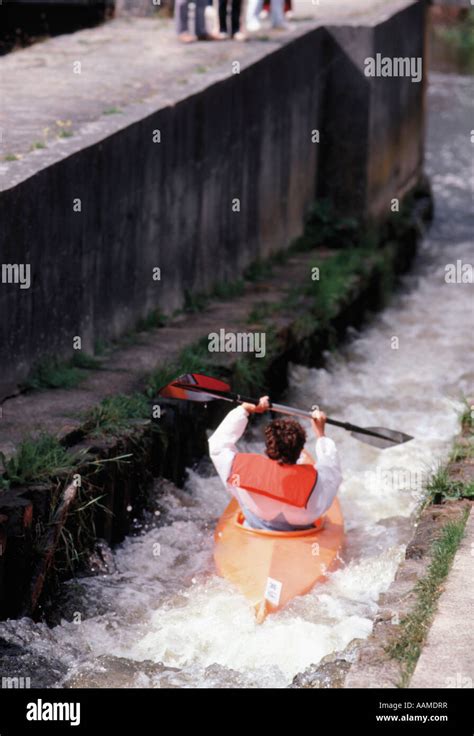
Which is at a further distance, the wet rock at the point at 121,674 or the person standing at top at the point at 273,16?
the person standing at top at the point at 273,16

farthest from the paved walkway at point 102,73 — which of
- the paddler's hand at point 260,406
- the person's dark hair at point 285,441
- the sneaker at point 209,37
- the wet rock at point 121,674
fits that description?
the wet rock at point 121,674

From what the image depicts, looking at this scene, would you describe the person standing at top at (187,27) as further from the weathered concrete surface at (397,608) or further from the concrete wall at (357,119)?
the weathered concrete surface at (397,608)

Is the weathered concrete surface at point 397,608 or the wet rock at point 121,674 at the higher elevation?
the weathered concrete surface at point 397,608

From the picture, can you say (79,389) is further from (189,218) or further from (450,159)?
(450,159)

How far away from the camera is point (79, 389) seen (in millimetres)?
8609

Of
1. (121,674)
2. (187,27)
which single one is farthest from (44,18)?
(121,674)

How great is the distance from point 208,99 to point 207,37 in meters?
2.73

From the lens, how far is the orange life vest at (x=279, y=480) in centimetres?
756

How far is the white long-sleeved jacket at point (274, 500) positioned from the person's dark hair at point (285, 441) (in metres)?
0.25

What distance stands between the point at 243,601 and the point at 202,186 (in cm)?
473

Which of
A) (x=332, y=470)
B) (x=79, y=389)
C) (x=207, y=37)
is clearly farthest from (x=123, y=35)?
(x=332, y=470)

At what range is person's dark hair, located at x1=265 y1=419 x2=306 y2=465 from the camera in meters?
7.54

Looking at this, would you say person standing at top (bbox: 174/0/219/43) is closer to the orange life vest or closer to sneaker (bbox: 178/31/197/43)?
sneaker (bbox: 178/31/197/43)

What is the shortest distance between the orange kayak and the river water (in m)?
0.08
